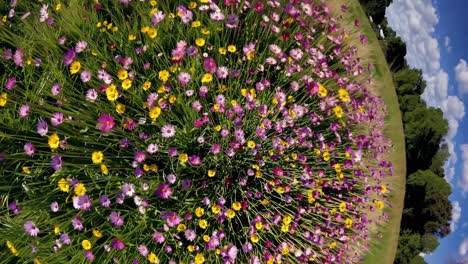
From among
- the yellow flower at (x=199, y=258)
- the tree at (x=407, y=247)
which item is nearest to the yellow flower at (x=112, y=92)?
the yellow flower at (x=199, y=258)

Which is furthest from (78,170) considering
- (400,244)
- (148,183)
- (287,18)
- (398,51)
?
(398,51)

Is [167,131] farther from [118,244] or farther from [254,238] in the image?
[254,238]

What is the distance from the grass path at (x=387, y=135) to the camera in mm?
4930

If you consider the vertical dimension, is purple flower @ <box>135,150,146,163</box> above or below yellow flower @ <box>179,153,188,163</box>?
below

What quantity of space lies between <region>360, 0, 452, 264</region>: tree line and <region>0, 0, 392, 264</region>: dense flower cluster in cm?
425

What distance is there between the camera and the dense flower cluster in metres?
2.92

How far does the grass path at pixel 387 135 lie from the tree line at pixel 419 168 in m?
1.99

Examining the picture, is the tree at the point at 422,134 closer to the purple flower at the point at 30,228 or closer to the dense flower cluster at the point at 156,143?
the dense flower cluster at the point at 156,143

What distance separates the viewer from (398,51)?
29.4 ft

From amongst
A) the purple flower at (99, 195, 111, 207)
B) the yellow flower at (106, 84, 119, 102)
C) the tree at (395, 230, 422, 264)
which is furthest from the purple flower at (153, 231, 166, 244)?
the tree at (395, 230, 422, 264)

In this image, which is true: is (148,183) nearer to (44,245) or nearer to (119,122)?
(119,122)

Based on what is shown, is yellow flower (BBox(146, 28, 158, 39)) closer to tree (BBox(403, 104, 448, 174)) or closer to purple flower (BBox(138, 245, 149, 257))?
purple flower (BBox(138, 245, 149, 257))

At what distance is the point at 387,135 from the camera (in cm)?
532

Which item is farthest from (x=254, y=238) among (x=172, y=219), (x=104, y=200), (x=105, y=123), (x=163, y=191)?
(x=105, y=123)
